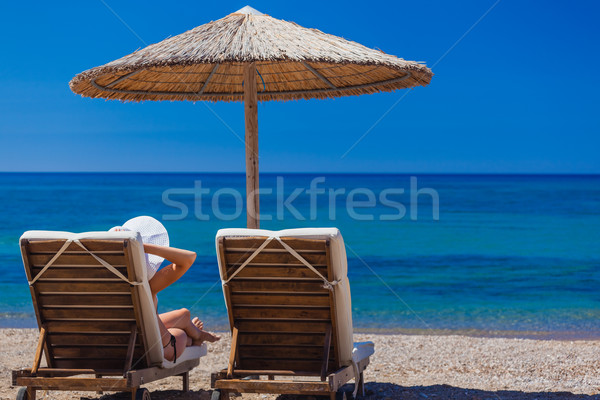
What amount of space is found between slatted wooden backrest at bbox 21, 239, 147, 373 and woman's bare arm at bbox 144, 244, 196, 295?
0.25m

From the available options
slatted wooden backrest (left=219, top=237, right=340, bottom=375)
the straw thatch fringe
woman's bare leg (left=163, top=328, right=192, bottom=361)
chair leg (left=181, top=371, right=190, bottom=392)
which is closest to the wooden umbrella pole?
the straw thatch fringe

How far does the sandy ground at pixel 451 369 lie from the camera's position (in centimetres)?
406

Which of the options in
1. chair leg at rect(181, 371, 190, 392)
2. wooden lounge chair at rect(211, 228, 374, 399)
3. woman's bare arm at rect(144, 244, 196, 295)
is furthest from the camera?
chair leg at rect(181, 371, 190, 392)

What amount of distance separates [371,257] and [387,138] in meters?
41.1

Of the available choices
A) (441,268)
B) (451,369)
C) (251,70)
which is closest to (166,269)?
(251,70)

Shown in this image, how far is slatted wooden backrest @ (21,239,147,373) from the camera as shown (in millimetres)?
3201

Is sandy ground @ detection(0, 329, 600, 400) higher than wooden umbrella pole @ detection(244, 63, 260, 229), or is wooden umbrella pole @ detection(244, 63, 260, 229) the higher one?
wooden umbrella pole @ detection(244, 63, 260, 229)

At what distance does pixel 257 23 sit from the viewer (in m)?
4.23

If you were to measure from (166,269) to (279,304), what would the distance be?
698mm

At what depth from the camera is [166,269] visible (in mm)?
3547

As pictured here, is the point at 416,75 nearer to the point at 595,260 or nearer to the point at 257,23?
the point at 257,23

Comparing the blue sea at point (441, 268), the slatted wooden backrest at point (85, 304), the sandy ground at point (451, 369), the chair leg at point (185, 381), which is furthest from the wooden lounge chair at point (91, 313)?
the blue sea at point (441, 268)

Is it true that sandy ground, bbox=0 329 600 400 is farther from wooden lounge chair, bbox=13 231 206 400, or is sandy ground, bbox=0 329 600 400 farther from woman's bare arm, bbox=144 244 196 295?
woman's bare arm, bbox=144 244 196 295

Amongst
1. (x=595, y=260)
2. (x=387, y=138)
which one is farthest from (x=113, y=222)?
(x=387, y=138)
